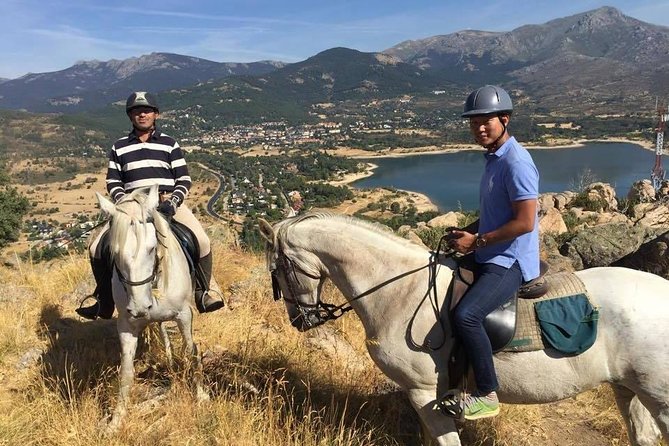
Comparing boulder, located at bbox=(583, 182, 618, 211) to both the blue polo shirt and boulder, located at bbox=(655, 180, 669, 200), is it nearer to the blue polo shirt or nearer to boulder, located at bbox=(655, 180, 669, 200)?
boulder, located at bbox=(655, 180, 669, 200)

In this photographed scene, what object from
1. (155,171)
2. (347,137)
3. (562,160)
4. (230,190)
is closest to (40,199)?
(230,190)

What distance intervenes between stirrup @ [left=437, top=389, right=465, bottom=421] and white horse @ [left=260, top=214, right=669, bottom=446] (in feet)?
0.23

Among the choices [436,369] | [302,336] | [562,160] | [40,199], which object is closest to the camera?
[436,369]

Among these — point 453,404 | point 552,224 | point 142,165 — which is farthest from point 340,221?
point 552,224

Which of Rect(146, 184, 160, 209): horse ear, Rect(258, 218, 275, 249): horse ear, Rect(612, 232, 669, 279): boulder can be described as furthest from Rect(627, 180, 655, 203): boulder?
Rect(146, 184, 160, 209): horse ear

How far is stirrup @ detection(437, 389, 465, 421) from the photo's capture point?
249cm

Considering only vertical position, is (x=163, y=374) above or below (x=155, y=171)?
below

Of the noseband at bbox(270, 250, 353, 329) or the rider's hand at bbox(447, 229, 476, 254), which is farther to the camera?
the noseband at bbox(270, 250, 353, 329)

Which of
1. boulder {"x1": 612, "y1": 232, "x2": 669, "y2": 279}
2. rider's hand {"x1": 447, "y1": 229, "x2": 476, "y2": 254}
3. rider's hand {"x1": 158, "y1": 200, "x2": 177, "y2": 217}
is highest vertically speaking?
rider's hand {"x1": 158, "y1": 200, "x2": 177, "y2": 217}

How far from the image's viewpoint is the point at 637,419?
280 centimetres

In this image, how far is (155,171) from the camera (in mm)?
3914

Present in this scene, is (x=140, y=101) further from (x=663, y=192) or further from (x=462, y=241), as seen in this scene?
(x=663, y=192)

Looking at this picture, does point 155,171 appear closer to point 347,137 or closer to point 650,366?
point 650,366

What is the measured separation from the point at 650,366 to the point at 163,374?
356 cm
